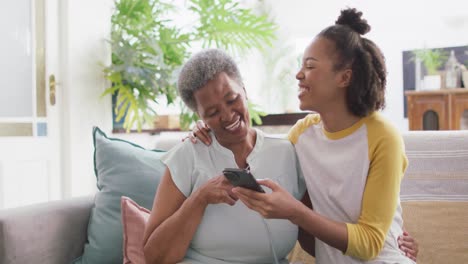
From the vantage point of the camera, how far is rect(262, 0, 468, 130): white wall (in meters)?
5.60

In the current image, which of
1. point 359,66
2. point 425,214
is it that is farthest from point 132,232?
point 425,214

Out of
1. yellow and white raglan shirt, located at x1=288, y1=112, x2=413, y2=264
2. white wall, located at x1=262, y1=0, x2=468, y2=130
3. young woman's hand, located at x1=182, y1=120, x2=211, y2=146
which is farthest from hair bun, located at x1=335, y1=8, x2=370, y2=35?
white wall, located at x1=262, y1=0, x2=468, y2=130


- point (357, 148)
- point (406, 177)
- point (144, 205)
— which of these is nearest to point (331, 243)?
point (357, 148)

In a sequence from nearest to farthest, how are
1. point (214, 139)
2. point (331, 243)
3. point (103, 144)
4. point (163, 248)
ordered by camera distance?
point (331, 243)
point (163, 248)
point (214, 139)
point (103, 144)

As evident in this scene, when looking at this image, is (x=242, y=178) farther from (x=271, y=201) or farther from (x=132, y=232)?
(x=132, y=232)

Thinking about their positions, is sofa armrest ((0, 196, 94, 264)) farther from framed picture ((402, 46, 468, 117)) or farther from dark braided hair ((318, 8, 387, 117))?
framed picture ((402, 46, 468, 117))

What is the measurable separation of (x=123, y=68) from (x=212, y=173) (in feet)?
6.95

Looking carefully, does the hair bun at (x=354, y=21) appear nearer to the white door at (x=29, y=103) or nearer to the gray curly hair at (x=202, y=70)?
the gray curly hair at (x=202, y=70)

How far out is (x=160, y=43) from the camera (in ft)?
11.1

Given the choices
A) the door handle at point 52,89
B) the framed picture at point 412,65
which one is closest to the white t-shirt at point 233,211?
the door handle at point 52,89

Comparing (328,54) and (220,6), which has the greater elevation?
(220,6)

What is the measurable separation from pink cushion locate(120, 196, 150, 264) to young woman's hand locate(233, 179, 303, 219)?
19.9 inches

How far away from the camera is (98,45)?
3496 millimetres

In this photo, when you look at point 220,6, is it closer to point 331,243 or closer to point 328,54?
point 328,54
